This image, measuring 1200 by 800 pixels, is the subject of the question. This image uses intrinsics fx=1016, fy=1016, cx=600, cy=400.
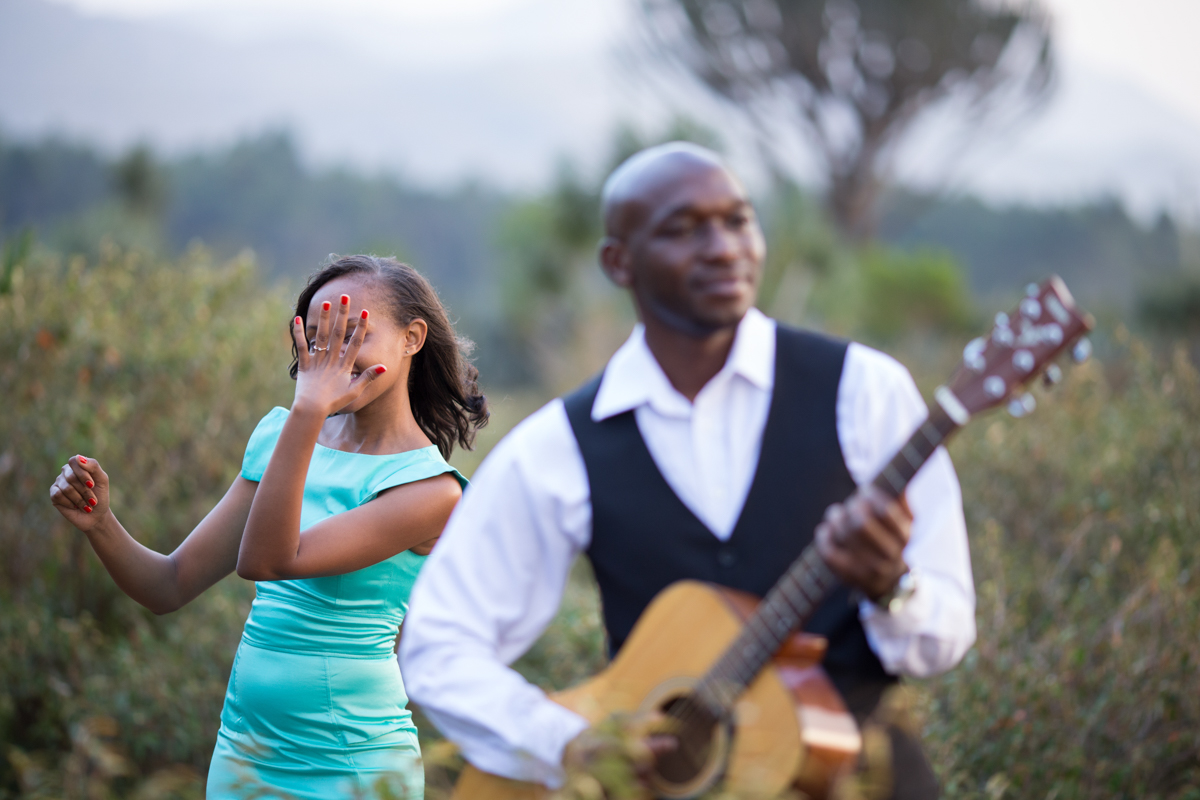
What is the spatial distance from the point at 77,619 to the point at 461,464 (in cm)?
300

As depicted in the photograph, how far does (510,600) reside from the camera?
5.27 ft

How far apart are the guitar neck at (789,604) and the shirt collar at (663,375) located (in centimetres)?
28

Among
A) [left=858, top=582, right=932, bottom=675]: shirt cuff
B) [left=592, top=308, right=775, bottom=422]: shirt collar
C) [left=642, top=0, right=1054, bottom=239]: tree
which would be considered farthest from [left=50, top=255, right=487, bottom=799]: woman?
[left=642, top=0, right=1054, bottom=239]: tree

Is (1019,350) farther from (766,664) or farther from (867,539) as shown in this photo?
(766,664)

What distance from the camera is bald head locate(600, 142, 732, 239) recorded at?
1.53 meters

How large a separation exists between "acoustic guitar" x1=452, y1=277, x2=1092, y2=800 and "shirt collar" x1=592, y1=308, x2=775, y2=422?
279 millimetres

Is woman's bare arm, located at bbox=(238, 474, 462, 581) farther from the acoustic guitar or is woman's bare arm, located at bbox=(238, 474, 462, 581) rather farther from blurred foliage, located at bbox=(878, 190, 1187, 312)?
blurred foliage, located at bbox=(878, 190, 1187, 312)

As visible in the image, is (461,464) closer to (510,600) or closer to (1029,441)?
(1029,441)

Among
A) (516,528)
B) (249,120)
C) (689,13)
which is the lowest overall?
(516,528)

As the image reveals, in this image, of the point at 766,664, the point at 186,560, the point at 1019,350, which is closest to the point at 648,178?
the point at 1019,350

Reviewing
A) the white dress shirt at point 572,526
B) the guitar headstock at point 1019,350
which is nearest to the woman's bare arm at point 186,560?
the white dress shirt at point 572,526

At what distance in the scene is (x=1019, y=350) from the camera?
4.35 ft

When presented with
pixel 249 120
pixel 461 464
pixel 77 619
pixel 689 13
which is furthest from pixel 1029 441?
pixel 249 120

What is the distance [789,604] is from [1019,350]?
0.45 metres
